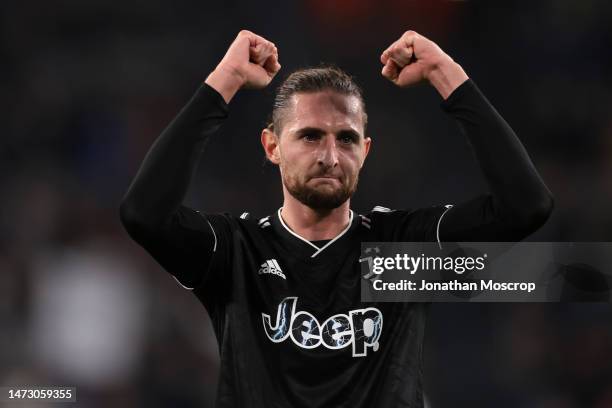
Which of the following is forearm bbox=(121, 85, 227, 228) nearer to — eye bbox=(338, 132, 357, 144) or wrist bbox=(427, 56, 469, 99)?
eye bbox=(338, 132, 357, 144)

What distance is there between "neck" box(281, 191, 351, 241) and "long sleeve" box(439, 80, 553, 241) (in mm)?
346

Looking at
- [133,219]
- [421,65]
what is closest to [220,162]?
[421,65]

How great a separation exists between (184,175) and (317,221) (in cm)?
50

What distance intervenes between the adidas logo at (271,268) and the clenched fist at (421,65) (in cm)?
66

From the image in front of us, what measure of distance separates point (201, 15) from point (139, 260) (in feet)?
6.42

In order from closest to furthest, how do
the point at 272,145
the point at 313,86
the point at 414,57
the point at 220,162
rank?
the point at 414,57
the point at 313,86
the point at 272,145
the point at 220,162

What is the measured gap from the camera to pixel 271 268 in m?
2.31

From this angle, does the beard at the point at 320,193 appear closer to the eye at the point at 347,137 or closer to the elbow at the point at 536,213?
the eye at the point at 347,137

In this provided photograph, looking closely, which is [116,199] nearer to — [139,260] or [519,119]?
[139,260]

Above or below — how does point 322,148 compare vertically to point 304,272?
above

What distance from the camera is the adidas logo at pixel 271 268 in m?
2.30

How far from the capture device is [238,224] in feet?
7.93

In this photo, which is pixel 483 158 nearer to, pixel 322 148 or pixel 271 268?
pixel 322 148

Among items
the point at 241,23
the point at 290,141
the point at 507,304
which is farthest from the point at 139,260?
the point at 290,141
